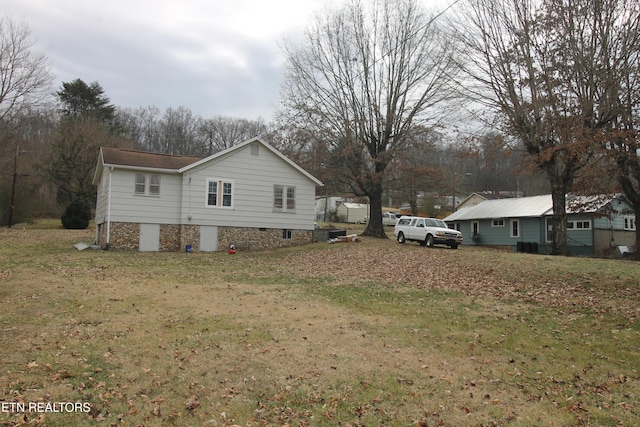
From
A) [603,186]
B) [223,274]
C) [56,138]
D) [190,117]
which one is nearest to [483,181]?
[190,117]

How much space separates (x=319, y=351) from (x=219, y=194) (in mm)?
19057

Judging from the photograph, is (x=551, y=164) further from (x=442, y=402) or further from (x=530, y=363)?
(x=442, y=402)

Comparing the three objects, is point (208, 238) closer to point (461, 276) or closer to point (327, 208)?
point (461, 276)

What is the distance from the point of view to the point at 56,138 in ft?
134

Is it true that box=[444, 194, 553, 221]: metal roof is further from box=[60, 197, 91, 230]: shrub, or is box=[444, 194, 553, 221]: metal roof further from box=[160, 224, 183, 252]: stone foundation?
box=[60, 197, 91, 230]: shrub

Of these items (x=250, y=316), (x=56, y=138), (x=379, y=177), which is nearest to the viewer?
(x=250, y=316)

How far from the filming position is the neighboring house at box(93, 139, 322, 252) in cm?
2325

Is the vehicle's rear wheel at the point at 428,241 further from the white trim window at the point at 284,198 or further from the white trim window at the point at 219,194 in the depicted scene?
the white trim window at the point at 219,194

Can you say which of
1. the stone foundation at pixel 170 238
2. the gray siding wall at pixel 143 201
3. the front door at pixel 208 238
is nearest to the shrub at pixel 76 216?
the gray siding wall at pixel 143 201

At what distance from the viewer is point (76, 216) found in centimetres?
3584

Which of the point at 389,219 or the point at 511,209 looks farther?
the point at 389,219

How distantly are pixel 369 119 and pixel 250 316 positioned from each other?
22.7 m

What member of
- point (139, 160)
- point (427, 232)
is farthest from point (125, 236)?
point (427, 232)

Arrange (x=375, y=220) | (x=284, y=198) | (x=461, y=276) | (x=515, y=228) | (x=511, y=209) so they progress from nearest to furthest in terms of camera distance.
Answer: (x=461, y=276) < (x=284, y=198) < (x=375, y=220) < (x=515, y=228) < (x=511, y=209)
